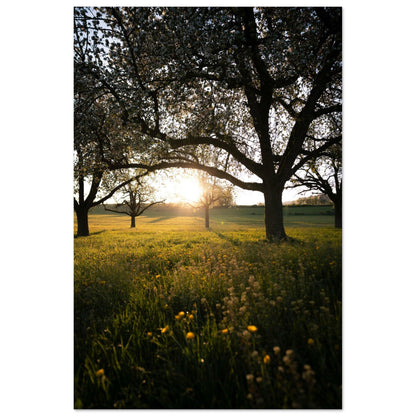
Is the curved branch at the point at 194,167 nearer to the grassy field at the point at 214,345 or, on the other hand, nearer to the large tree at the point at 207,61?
the large tree at the point at 207,61

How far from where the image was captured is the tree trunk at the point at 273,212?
7.97m

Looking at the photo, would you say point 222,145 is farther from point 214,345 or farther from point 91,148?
point 214,345

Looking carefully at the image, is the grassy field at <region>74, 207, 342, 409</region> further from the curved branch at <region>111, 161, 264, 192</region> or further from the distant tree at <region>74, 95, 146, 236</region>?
the curved branch at <region>111, 161, 264, 192</region>

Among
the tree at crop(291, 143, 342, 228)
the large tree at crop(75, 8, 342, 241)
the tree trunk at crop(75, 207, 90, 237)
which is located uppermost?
the large tree at crop(75, 8, 342, 241)

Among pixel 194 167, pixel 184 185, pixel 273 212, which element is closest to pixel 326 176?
pixel 273 212

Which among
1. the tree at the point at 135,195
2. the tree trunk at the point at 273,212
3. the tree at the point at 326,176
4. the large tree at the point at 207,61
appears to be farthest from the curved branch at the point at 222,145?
the tree at the point at 135,195

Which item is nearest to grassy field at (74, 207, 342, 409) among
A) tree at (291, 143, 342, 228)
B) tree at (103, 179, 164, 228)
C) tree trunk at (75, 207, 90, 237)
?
tree at (291, 143, 342, 228)

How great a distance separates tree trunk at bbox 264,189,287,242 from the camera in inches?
314

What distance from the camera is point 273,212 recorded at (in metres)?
8.20

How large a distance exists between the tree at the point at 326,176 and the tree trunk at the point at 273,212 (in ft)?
2.86

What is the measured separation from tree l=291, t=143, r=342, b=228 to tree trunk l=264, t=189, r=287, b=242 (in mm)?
872

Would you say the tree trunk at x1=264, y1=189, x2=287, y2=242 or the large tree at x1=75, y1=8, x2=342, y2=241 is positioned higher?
the large tree at x1=75, y1=8, x2=342, y2=241
